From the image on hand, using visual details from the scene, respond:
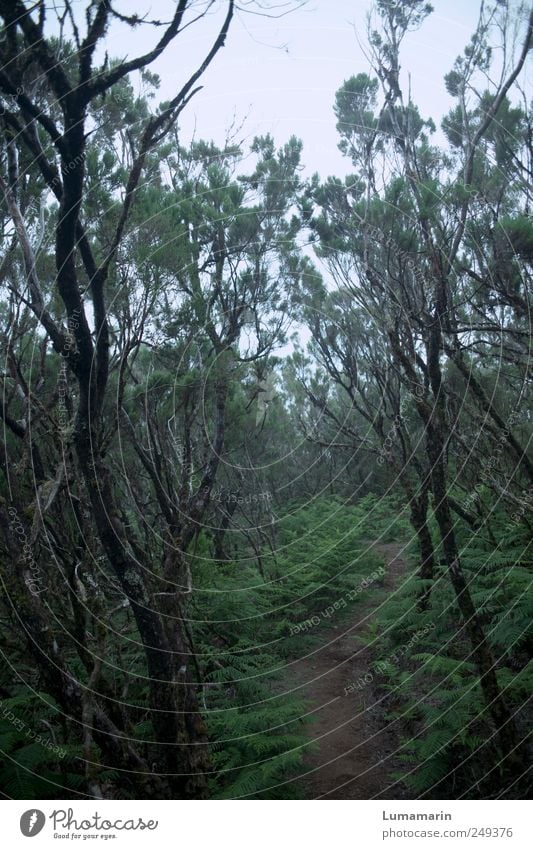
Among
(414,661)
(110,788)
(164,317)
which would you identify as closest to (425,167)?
(164,317)

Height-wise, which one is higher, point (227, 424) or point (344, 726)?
point (227, 424)

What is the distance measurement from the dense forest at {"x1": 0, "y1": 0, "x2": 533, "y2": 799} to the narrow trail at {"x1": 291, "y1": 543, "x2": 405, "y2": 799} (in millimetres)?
30

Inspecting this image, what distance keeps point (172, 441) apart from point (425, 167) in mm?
4251

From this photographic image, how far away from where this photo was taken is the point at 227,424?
25.3ft

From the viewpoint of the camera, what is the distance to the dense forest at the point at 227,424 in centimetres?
416

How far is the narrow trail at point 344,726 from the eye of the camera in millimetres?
4340

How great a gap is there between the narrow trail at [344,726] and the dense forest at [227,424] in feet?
0.10

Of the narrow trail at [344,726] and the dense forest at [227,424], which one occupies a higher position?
the dense forest at [227,424]

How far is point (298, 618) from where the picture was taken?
7.75 m

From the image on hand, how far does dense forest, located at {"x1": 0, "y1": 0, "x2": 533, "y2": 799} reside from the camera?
4.16 meters

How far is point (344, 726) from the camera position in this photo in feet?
17.6

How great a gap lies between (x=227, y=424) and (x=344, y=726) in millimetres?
3820

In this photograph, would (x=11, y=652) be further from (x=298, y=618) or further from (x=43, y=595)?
(x=298, y=618)

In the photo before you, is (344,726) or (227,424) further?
(227,424)
